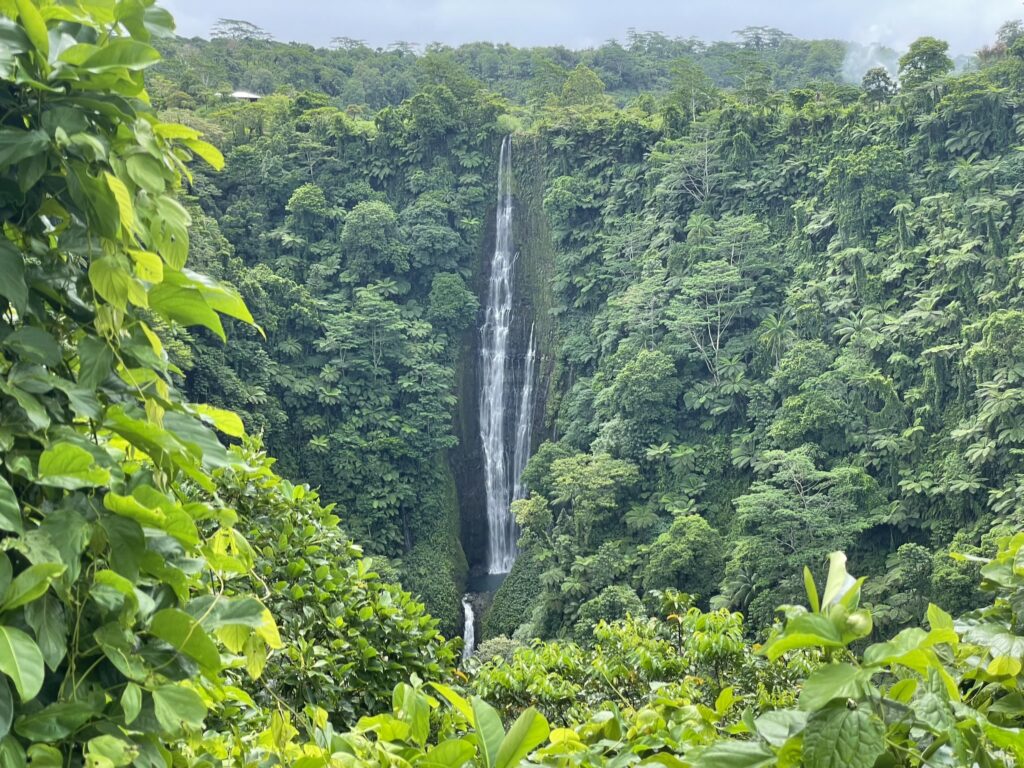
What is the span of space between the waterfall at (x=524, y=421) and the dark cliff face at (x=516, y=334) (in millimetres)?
108

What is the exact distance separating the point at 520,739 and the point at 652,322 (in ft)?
43.1

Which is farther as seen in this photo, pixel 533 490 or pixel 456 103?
pixel 456 103

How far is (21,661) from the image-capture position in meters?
0.68

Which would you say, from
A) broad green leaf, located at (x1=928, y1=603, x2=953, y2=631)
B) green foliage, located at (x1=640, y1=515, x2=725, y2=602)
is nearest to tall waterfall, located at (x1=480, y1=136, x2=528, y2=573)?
green foliage, located at (x1=640, y1=515, x2=725, y2=602)

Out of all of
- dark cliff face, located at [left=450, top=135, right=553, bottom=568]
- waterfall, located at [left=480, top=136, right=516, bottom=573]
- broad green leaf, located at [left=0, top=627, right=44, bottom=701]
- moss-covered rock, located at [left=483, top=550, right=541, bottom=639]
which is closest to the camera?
broad green leaf, located at [left=0, top=627, right=44, bottom=701]

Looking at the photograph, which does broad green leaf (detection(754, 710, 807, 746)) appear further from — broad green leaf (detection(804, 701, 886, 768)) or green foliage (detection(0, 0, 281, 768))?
green foliage (detection(0, 0, 281, 768))

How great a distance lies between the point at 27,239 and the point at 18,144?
0.10 metres

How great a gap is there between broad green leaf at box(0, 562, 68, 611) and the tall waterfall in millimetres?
15000

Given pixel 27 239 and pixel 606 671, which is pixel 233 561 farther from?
pixel 606 671

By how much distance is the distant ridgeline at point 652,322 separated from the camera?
10625 mm

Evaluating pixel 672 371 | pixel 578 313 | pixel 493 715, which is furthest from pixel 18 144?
pixel 578 313

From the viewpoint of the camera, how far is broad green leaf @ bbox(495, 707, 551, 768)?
0.79 metres

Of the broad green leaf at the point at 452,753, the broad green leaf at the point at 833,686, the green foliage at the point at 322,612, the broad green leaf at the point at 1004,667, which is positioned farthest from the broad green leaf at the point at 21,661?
the green foliage at the point at 322,612

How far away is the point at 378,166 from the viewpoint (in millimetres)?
17812
